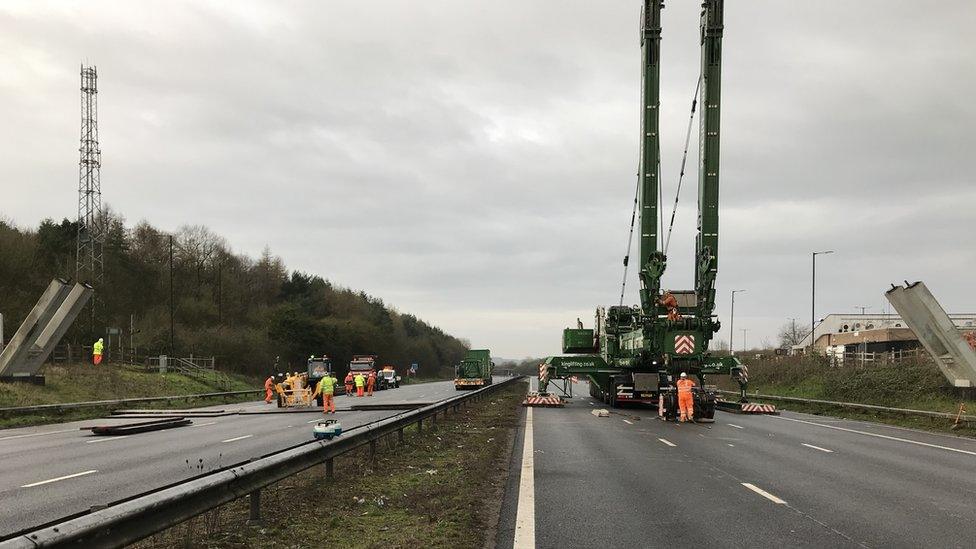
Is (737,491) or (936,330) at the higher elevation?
(936,330)

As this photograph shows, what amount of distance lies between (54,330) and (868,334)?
226 ft

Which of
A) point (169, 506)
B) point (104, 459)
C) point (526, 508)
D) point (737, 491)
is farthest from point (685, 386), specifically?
point (169, 506)

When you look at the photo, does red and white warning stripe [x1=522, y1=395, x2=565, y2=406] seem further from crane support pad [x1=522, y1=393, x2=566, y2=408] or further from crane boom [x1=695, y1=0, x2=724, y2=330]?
crane boom [x1=695, y1=0, x2=724, y2=330]

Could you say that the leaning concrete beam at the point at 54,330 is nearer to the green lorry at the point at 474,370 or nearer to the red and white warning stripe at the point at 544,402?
the red and white warning stripe at the point at 544,402

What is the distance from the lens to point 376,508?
31.3ft

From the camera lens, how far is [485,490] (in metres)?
11.2

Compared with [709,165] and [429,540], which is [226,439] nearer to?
[429,540]

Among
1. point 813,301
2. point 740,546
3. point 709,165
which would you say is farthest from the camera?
point 813,301

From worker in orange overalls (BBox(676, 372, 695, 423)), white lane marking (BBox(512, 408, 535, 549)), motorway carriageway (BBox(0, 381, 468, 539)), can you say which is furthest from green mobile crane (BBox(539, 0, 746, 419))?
white lane marking (BBox(512, 408, 535, 549))

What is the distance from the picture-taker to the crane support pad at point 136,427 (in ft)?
72.6

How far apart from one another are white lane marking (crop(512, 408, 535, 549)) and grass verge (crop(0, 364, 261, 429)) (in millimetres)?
19466

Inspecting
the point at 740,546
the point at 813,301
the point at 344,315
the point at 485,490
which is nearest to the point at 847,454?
the point at 485,490

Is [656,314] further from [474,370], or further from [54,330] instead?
[474,370]

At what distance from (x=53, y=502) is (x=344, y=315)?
119 m
